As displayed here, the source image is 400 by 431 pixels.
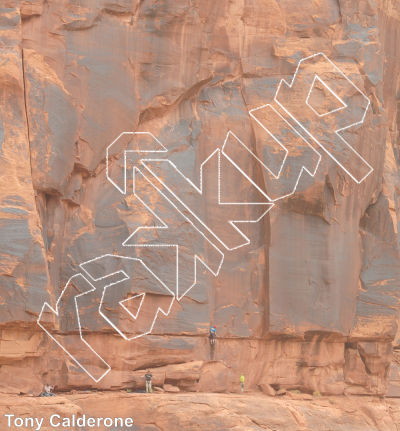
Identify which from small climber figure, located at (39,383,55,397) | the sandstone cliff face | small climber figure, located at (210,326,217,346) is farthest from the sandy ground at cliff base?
small climber figure, located at (210,326,217,346)

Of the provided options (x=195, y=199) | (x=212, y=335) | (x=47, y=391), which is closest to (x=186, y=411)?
(x=212, y=335)

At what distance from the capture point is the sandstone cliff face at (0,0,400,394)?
3016 cm

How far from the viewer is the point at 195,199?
32.9m

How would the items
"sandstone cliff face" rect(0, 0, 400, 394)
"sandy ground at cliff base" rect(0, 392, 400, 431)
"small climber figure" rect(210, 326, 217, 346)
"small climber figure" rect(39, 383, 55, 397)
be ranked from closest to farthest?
"sandy ground at cliff base" rect(0, 392, 400, 431) < "small climber figure" rect(39, 383, 55, 397) < "sandstone cliff face" rect(0, 0, 400, 394) < "small climber figure" rect(210, 326, 217, 346)

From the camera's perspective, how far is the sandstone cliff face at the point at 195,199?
98.9ft

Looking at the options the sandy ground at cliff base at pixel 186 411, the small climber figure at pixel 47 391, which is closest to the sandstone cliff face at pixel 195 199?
the small climber figure at pixel 47 391

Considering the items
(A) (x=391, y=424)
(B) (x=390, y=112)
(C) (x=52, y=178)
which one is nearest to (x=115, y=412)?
(C) (x=52, y=178)

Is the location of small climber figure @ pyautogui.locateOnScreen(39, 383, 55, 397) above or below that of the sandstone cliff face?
below

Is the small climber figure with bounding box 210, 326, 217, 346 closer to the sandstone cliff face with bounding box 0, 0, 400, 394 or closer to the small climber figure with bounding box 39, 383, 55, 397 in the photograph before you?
the sandstone cliff face with bounding box 0, 0, 400, 394

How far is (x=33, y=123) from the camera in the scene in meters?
30.6

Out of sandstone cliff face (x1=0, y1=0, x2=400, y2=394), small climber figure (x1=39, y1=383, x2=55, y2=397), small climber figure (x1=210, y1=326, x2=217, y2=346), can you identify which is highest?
Answer: sandstone cliff face (x1=0, y1=0, x2=400, y2=394)

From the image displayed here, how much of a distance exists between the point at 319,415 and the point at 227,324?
4374 millimetres

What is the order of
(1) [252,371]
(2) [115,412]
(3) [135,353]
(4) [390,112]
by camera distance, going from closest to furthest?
(2) [115,412] < (3) [135,353] < (1) [252,371] < (4) [390,112]

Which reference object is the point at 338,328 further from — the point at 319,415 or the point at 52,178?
the point at 52,178
